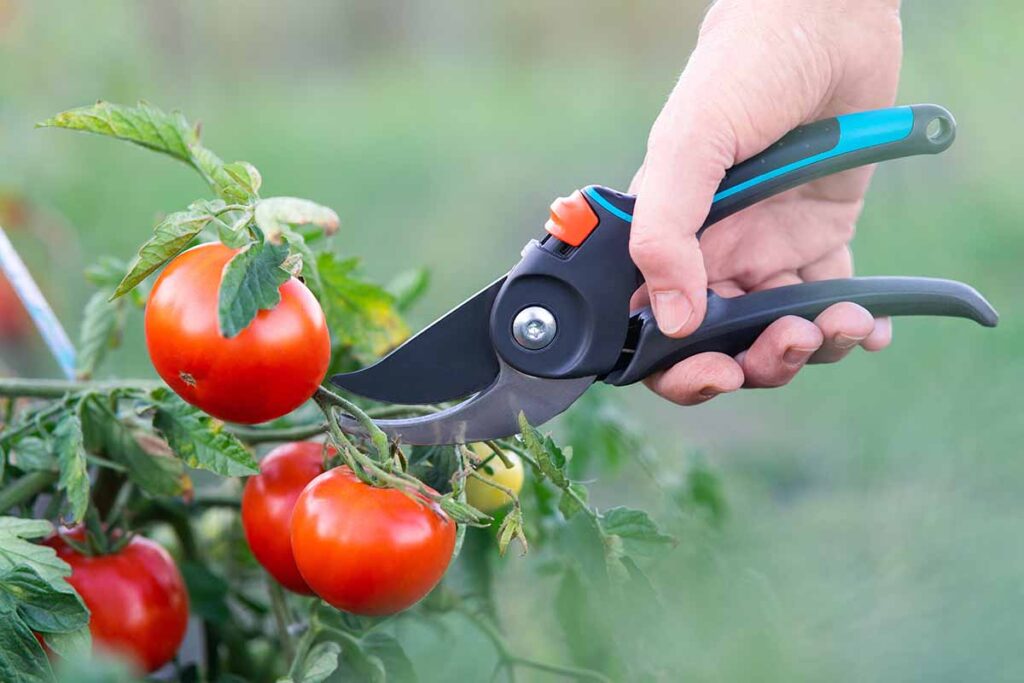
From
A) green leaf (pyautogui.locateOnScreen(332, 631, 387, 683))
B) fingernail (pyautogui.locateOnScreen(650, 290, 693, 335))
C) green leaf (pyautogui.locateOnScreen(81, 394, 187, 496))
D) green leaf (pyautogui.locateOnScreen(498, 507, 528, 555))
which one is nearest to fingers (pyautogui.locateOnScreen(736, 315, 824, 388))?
fingernail (pyautogui.locateOnScreen(650, 290, 693, 335))

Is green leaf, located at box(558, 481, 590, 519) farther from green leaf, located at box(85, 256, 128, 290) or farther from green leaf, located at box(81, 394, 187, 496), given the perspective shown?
green leaf, located at box(85, 256, 128, 290)

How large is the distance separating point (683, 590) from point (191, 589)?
1.75 ft

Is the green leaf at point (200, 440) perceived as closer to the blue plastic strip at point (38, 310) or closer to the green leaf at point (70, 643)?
the green leaf at point (70, 643)

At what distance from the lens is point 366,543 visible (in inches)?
34.1

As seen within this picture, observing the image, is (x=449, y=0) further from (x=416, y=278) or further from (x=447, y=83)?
(x=416, y=278)

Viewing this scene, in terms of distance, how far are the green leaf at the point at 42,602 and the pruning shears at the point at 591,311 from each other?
279 mm

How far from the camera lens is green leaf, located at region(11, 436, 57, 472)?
1.03m

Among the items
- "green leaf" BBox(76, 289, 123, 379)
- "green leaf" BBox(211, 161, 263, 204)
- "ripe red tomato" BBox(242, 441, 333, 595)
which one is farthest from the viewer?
"green leaf" BBox(76, 289, 123, 379)

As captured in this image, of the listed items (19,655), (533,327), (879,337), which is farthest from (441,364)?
(879,337)

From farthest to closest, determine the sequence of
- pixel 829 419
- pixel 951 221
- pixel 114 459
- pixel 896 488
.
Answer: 1. pixel 951 221
2. pixel 829 419
3. pixel 896 488
4. pixel 114 459

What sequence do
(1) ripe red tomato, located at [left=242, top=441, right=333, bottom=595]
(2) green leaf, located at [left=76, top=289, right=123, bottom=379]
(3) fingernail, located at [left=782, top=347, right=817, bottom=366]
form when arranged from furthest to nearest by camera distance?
(2) green leaf, located at [left=76, top=289, right=123, bottom=379]
(3) fingernail, located at [left=782, top=347, right=817, bottom=366]
(1) ripe red tomato, located at [left=242, top=441, right=333, bottom=595]

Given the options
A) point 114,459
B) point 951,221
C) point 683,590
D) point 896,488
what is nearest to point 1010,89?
point 951,221

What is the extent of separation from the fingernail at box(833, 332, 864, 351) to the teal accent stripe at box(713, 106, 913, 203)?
0.17 metres

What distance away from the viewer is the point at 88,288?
3.02 meters
